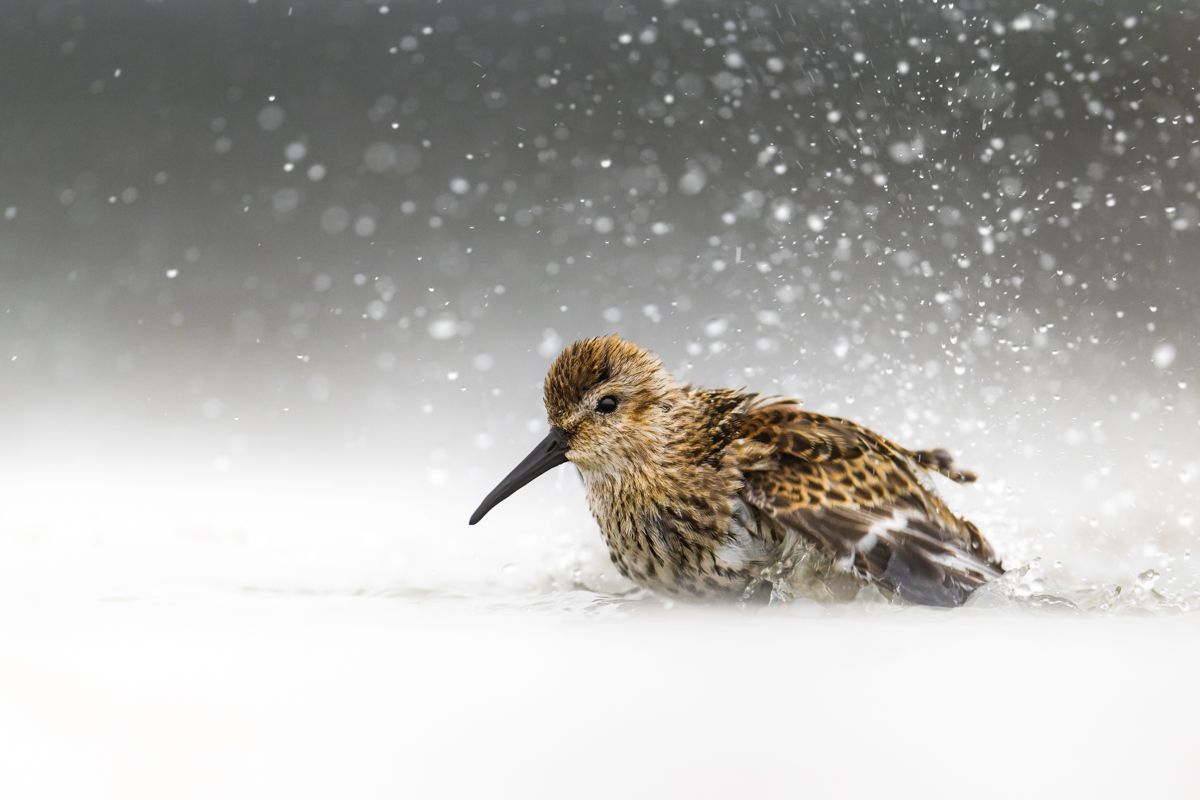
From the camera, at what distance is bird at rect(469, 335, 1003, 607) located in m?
0.98

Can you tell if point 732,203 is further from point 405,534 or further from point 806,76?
point 405,534

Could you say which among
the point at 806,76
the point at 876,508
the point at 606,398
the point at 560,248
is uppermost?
the point at 806,76

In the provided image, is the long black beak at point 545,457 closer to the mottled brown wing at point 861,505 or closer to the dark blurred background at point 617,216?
the mottled brown wing at point 861,505

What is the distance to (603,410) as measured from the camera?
1.08 m

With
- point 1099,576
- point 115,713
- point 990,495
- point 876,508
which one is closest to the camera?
point 115,713

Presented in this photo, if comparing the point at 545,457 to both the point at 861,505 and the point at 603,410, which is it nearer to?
the point at 603,410

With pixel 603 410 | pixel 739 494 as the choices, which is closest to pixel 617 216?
pixel 603 410

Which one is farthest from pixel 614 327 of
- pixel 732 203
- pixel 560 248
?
pixel 732 203

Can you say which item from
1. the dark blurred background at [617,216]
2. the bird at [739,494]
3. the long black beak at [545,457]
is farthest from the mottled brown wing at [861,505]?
the dark blurred background at [617,216]

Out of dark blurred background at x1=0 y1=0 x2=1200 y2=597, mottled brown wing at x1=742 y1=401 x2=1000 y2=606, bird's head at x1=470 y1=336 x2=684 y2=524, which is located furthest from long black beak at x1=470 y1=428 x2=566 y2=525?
dark blurred background at x1=0 y1=0 x2=1200 y2=597

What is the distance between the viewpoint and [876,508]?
3.32 ft

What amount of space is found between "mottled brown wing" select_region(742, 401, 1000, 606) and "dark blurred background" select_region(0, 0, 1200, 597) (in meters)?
0.60

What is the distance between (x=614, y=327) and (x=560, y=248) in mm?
156

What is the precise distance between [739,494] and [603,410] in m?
0.17
